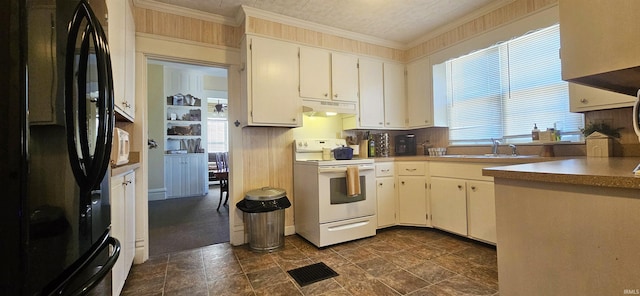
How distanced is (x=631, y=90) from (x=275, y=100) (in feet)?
8.21

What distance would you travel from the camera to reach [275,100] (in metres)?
2.79

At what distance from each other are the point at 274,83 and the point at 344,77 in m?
0.92

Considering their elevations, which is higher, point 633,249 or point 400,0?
point 400,0

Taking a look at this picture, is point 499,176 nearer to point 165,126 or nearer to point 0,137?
point 0,137

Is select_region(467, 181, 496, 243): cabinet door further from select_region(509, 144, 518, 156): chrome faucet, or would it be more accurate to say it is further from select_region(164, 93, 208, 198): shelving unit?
select_region(164, 93, 208, 198): shelving unit

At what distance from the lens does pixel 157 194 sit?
5.46m

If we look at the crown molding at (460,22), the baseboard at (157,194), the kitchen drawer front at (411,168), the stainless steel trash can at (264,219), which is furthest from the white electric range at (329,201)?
the baseboard at (157,194)

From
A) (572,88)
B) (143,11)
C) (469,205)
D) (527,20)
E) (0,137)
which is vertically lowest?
(469,205)

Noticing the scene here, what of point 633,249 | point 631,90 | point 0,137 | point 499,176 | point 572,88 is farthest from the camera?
point 572,88

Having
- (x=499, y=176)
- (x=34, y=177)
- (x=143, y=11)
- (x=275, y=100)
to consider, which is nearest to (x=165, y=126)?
(x=143, y=11)

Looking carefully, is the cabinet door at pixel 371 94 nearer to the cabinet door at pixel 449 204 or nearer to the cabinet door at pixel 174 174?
the cabinet door at pixel 449 204

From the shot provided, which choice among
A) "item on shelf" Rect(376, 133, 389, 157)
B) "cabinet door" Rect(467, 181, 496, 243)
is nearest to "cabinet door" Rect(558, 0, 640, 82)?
"cabinet door" Rect(467, 181, 496, 243)

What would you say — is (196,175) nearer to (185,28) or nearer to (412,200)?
(185,28)

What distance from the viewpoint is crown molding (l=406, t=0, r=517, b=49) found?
2707mm
